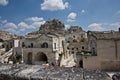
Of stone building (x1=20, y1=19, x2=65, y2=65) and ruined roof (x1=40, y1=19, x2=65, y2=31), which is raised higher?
ruined roof (x1=40, y1=19, x2=65, y2=31)

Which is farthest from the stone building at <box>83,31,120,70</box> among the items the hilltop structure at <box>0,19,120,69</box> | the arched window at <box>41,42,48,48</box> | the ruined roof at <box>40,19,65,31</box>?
the ruined roof at <box>40,19,65,31</box>

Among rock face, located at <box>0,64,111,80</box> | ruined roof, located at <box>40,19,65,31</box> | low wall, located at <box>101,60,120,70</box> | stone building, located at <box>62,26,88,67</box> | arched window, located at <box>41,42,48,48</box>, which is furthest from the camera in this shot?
ruined roof, located at <box>40,19,65,31</box>

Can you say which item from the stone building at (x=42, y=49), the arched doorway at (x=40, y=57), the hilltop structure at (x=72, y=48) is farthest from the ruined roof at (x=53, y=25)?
the arched doorway at (x=40, y=57)

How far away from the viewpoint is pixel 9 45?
141 ft

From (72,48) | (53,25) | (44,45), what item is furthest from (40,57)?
Result: (53,25)

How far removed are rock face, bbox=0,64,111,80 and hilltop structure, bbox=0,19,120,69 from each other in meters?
18.8

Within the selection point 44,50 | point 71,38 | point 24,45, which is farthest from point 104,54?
point 71,38

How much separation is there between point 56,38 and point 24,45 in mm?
9071

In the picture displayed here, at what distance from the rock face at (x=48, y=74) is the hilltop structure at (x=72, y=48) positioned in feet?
61.8

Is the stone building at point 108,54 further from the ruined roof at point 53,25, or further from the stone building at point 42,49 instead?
the ruined roof at point 53,25

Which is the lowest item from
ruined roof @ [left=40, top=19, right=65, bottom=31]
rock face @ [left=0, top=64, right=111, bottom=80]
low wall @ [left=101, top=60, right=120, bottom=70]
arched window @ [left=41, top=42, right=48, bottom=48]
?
low wall @ [left=101, top=60, right=120, bottom=70]

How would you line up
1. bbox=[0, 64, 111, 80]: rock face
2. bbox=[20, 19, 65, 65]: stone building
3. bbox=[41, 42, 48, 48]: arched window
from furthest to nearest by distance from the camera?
bbox=[41, 42, 48, 48]: arched window → bbox=[20, 19, 65, 65]: stone building → bbox=[0, 64, 111, 80]: rock face

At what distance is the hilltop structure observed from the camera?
20391mm

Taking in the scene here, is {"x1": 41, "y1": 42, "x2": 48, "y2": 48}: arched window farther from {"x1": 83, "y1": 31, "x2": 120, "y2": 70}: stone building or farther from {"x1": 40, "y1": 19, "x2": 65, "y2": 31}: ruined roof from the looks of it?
{"x1": 40, "y1": 19, "x2": 65, "y2": 31}: ruined roof
